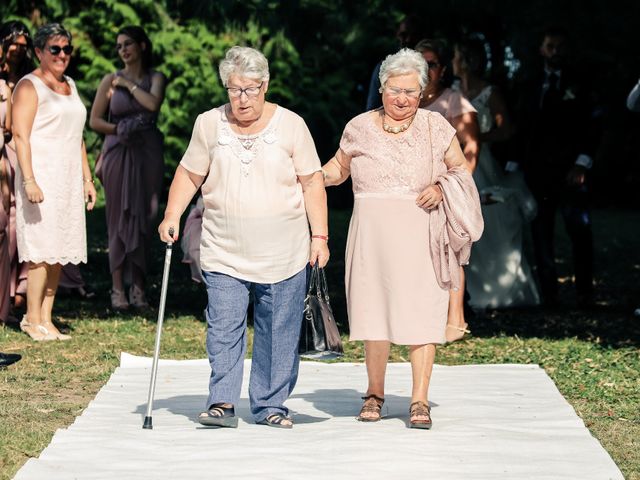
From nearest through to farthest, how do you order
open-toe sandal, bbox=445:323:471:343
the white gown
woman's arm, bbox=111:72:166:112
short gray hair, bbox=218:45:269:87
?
short gray hair, bbox=218:45:269:87
open-toe sandal, bbox=445:323:471:343
woman's arm, bbox=111:72:166:112
the white gown

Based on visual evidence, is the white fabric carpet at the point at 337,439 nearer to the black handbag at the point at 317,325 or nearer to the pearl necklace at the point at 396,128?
the black handbag at the point at 317,325

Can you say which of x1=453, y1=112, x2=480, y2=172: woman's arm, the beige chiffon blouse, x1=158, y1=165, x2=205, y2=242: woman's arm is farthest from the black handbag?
x1=453, y1=112, x2=480, y2=172: woman's arm

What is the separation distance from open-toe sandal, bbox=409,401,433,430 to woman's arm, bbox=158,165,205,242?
4.55ft

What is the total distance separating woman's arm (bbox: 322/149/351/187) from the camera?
7.07m

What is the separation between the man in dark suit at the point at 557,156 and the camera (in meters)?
11.5

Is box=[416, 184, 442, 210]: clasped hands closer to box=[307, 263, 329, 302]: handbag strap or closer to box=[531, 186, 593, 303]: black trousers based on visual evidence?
box=[307, 263, 329, 302]: handbag strap

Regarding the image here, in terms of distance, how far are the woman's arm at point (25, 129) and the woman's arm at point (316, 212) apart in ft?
10.3

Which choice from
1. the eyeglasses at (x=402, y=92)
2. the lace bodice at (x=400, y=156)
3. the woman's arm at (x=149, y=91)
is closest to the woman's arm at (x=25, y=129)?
the woman's arm at (x=149, y=91)

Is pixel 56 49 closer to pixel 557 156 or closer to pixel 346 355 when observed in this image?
pixel 346 355

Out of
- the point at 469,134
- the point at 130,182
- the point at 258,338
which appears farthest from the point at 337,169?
the point at 130,182

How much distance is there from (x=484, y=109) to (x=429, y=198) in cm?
405

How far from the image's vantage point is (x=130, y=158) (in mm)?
11625

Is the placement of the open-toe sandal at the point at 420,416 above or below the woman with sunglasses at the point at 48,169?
below

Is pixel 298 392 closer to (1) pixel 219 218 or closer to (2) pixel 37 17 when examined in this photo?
(1) pixel 219 218
